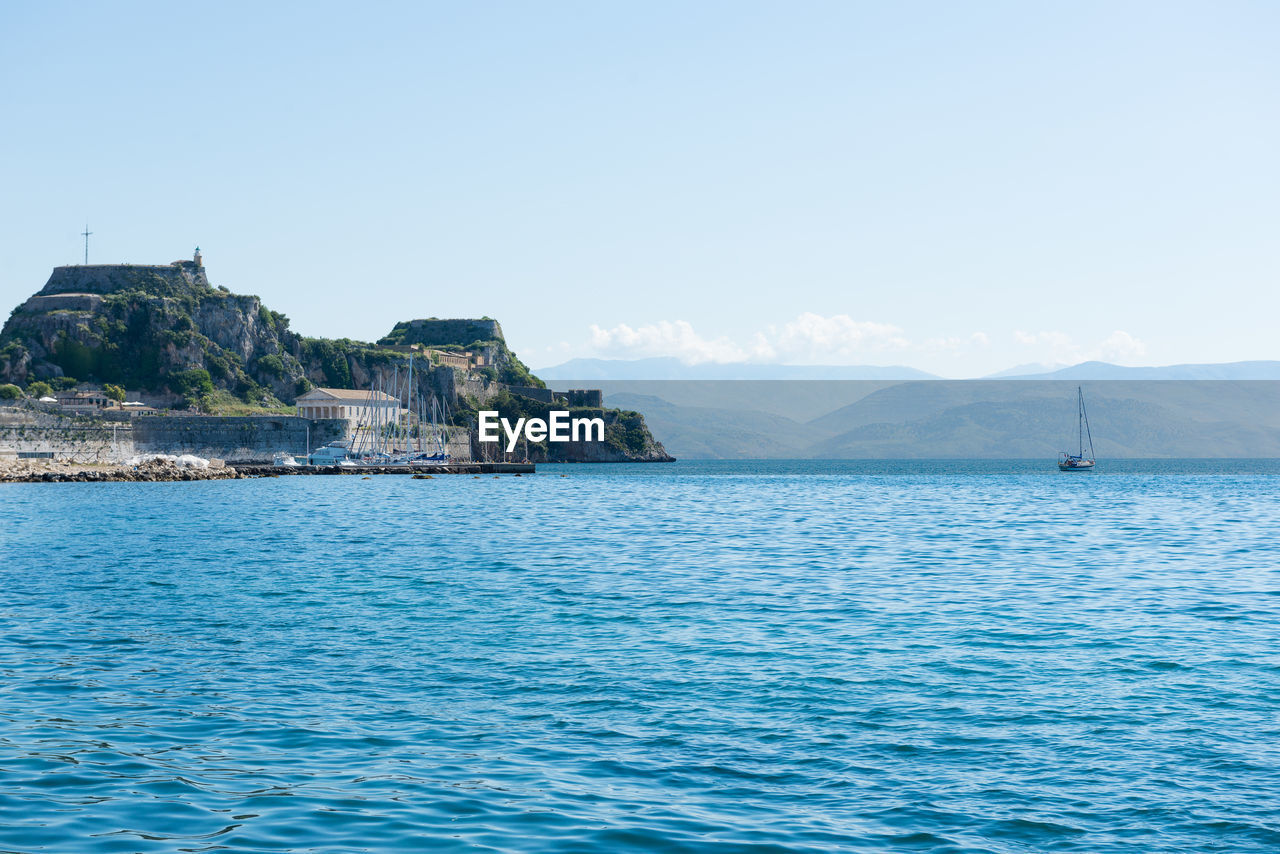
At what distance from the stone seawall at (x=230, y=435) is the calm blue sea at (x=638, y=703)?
105m

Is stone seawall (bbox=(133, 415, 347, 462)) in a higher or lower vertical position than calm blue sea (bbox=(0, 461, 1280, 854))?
higher

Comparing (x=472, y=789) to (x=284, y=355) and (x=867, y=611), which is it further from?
(x=284, y=355)

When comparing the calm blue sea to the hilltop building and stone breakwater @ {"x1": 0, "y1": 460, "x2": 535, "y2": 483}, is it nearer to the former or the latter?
stone breakwater @ {"x1": 0, "y1": 460, "x2": 535, "y2": 483}

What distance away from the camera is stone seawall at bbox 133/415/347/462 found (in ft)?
441

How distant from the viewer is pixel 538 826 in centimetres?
1018

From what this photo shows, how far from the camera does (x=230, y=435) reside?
13862 centimetres

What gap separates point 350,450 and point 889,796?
140 meters

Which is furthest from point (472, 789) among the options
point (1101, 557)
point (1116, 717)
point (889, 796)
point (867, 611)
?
point (1101, 557)

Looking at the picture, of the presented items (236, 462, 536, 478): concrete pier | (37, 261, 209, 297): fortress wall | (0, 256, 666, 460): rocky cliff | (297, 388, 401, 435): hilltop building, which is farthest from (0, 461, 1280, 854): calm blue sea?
(37, 261, 209, 297): fortress wall

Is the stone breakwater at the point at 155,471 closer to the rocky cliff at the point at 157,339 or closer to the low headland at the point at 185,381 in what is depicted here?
the low headland at the point at 185,381

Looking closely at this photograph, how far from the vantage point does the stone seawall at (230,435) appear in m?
134

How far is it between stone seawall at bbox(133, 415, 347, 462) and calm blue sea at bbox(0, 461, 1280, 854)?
105 metres

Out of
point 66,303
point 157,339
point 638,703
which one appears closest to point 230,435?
point 157,339

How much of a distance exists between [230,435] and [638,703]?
437 feet
